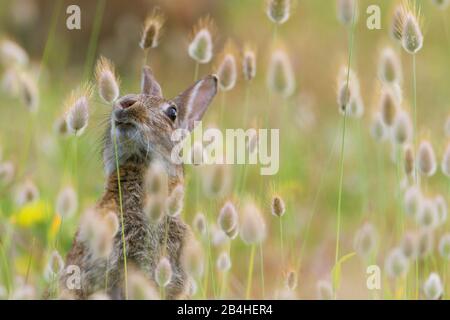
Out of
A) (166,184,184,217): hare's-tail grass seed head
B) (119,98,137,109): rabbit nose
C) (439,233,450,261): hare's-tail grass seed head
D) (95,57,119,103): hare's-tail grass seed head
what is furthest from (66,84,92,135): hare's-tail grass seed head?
(439,233,450,261): hare's-tail grass seed head

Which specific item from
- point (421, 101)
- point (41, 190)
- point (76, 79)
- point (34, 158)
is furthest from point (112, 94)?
point (76, 79)

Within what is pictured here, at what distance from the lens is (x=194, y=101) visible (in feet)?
13.4

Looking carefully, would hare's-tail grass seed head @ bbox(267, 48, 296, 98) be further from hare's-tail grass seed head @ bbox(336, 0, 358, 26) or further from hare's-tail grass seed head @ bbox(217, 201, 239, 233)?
hare's-tail grass seed head @ bbox(217, 201, 239, 233)

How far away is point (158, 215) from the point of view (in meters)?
2.91

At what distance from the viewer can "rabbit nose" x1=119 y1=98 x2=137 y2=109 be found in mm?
3600

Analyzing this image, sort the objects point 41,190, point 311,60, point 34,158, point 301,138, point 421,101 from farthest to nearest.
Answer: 1. point 311,60
2. point 421,101
3. point 301,138
4. point 34,158
5. point 41,190

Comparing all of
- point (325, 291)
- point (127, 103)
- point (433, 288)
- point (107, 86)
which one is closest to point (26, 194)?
point (127, 103)

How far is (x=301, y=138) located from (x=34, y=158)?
6.02 feet

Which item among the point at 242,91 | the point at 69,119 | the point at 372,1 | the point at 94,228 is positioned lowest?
the point at 94,228

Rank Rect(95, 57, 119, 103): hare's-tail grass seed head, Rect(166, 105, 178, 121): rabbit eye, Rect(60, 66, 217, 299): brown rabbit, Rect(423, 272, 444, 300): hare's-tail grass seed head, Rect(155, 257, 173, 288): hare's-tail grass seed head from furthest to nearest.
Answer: Rect(166, 105, 178, 121): rabbit eye < Rect(60, 66, 217, 299): brown rabbit < Rect(423, 272, 444, 300): hare's-tail grass seed head < Rect(95, 57, 119, 103): hare's-tail grass seed head < Rect(155, 257, 173, 288): hare's-tail grass seed head

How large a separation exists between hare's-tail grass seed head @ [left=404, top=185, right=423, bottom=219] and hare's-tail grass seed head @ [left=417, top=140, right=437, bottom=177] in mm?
70

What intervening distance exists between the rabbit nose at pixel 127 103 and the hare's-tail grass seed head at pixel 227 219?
28.7 inches

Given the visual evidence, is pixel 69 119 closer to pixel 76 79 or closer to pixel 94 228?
pixel 94 228

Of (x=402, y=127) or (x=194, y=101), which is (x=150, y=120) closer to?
(x=194, y=101)
